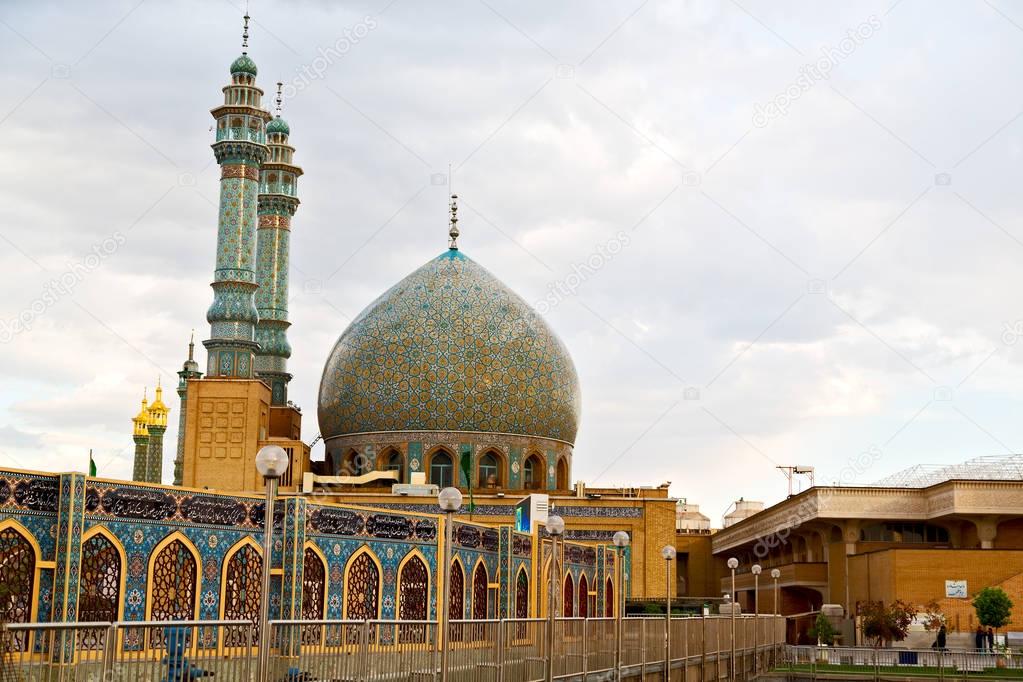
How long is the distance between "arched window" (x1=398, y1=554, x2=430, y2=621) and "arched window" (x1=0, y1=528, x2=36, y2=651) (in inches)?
207

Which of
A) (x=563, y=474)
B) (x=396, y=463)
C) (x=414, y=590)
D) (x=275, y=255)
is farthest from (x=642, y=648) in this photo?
(x=275, y=255)

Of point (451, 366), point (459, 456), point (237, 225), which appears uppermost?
point (237, 225)

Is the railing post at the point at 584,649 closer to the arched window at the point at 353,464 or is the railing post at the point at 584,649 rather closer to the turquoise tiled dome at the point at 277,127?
the arched window at the point at 353,464

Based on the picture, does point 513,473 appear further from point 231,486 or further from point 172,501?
point 172,501

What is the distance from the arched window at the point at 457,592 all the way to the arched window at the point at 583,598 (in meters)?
6.10

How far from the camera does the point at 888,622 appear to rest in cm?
2767

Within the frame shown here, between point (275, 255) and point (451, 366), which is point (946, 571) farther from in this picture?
point (275, 255)

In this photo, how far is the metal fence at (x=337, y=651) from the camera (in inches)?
272

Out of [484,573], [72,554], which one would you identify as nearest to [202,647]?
[72,554]

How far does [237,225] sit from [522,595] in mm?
12612

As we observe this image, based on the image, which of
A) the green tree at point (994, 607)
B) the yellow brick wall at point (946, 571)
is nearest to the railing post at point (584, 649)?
the green tree at point (994, 607)

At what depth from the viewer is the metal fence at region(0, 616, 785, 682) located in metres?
6.90

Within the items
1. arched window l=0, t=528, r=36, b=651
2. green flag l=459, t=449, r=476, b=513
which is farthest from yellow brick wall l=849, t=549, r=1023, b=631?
arched window l=0, t=528, r=36, b=651

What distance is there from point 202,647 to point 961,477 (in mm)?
28179
